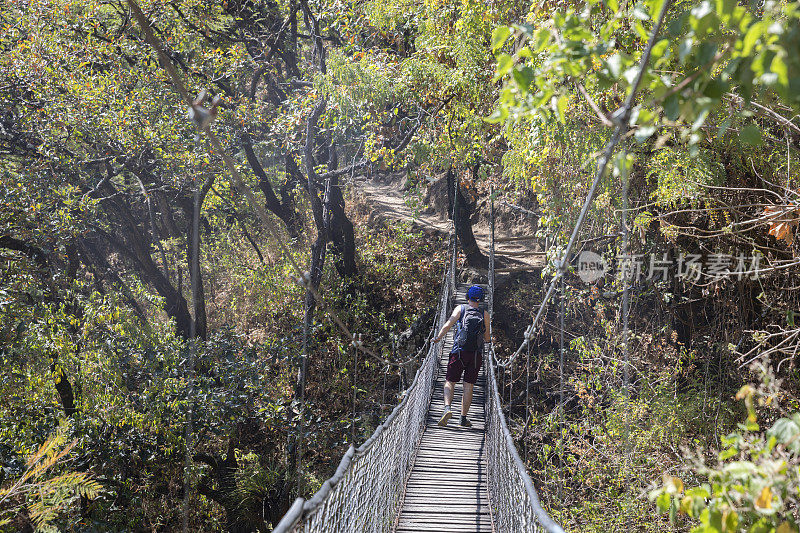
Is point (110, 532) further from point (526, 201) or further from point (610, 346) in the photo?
point (526, 201)

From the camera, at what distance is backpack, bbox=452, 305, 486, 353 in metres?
4.12

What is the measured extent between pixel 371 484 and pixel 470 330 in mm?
1782

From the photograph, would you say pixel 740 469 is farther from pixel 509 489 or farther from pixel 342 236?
pixel 342 236

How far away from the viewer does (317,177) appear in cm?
875

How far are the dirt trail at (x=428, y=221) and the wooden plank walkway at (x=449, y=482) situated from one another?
13.5 ft

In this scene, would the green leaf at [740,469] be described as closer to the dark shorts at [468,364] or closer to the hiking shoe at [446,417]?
the dark shorts at [468,364]

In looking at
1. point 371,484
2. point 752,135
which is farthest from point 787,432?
point 371,484

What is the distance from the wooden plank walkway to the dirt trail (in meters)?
4.13

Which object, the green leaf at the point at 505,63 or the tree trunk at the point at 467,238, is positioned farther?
the tree trunk at the point at 467,238

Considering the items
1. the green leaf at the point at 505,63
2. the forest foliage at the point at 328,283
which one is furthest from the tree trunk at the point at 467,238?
the green leaf at the point at 505,63

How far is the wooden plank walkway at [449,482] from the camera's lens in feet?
10.3

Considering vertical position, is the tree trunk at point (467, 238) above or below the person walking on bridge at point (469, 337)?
above

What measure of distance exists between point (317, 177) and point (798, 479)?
811cm

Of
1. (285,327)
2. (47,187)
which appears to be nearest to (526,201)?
(285,327)
